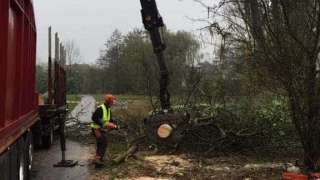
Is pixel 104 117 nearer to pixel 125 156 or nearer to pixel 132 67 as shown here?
pixel 125 156

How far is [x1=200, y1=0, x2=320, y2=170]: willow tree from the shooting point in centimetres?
1085

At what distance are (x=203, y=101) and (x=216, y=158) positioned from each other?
14.1ft

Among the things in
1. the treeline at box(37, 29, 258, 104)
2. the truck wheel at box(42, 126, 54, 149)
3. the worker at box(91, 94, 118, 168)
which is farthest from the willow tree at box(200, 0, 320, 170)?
the truck wheel at box(42, 126, 54, 149)

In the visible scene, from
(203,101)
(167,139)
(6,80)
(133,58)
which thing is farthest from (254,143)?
(133,58)

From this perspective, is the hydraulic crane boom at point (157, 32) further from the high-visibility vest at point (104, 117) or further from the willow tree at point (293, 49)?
the willow tree at point (293, 49)

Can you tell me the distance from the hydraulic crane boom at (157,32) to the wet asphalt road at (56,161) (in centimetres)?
277

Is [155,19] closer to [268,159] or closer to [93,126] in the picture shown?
[93,126]

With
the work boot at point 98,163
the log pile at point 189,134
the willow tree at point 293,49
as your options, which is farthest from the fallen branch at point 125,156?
the willow tree at point 293,49

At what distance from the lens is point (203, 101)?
19.5m

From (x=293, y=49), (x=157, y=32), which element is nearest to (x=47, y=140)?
(x=157, y=32)

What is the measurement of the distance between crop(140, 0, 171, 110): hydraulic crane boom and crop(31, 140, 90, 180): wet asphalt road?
2772 millimetres

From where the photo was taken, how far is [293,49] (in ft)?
36.2

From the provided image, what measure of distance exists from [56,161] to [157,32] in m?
4.42

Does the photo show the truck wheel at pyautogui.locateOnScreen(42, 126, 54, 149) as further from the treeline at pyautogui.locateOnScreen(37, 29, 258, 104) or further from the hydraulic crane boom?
the hydraulic crane boom
